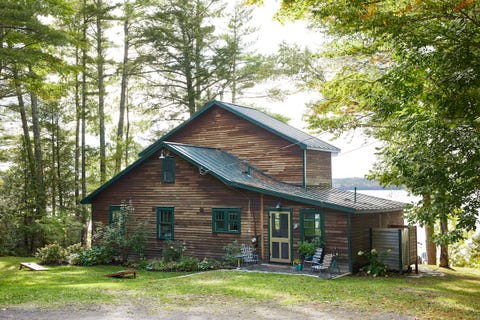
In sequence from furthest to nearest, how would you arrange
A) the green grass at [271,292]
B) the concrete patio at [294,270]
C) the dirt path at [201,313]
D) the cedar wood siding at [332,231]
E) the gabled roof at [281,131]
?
the gabled roof at [281,131], the cedar wood siding at [332,231], the concrete patio at [294,270], the green grass at [271,292], the dirt path at [201,313]

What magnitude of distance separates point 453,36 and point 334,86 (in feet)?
12.7

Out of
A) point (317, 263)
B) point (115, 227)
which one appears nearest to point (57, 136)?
point (115, 227)

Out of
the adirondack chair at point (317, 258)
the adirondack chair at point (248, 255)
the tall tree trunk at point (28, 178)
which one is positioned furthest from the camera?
the tall tree trunk at point (28, 178)

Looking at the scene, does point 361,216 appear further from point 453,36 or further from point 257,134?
point 453,36

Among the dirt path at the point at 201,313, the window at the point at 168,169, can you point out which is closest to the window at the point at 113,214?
the window at the point at 168,169

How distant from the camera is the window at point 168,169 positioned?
21.6m

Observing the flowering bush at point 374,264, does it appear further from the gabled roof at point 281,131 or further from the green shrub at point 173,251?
the green shrub at point 173,251

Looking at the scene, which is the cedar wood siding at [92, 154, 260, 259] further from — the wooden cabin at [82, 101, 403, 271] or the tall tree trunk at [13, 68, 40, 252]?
the tall tree trunk at [13, 68, 40, 252]

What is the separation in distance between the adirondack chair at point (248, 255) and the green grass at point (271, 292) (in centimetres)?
155

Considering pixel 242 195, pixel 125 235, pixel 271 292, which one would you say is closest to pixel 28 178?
pixel 125 235

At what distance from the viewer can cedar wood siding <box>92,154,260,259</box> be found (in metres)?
20.2

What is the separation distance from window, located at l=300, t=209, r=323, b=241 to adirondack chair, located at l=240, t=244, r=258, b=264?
7.01 ft

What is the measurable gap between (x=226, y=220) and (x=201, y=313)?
9553 millimetres

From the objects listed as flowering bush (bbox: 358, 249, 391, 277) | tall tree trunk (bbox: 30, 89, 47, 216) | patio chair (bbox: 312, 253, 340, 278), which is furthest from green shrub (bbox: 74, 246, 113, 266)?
flowering bush (bbox: 358, 249, 391, 277)
